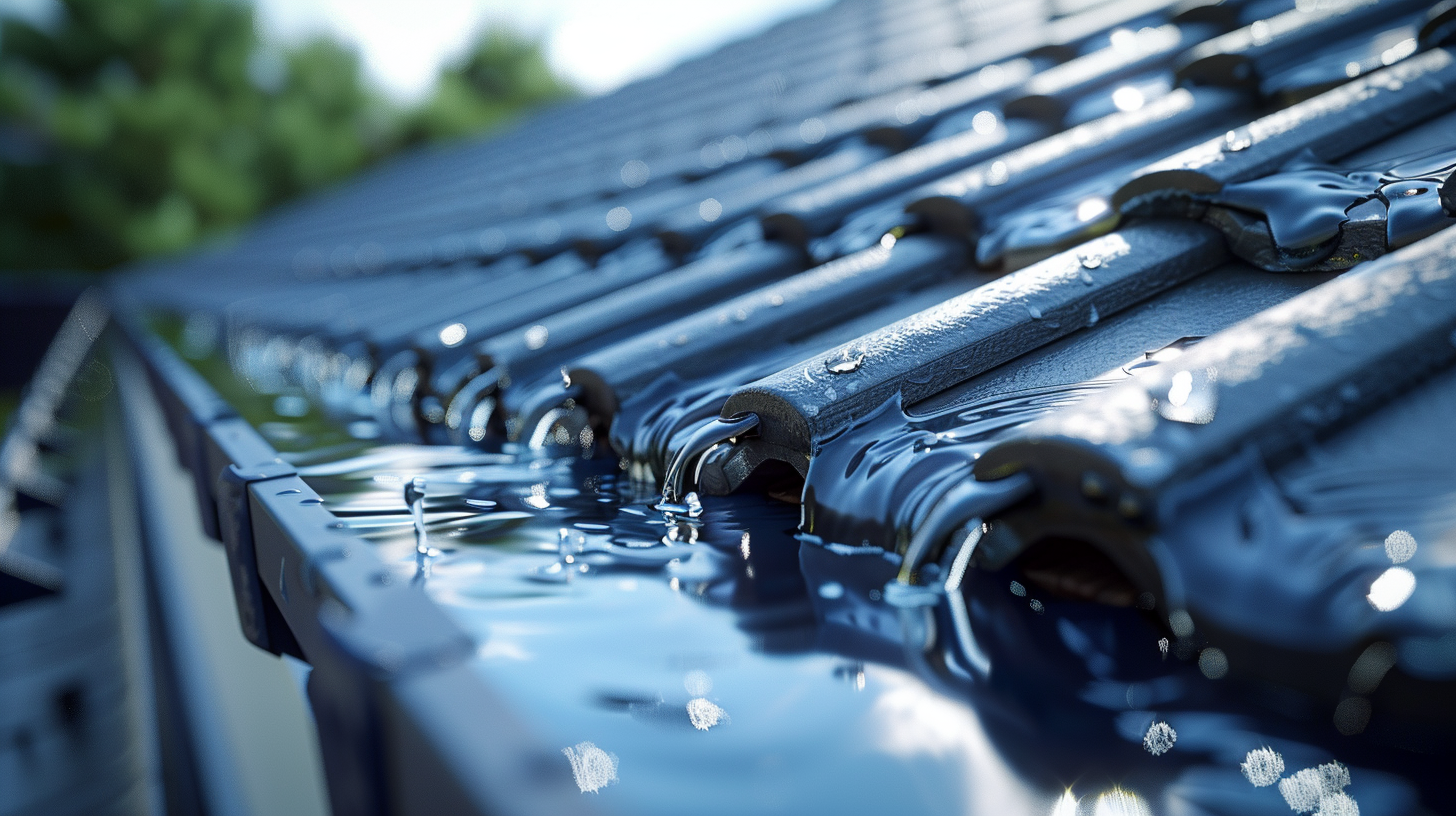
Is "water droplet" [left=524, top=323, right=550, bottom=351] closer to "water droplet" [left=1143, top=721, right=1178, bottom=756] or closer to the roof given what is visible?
the roof

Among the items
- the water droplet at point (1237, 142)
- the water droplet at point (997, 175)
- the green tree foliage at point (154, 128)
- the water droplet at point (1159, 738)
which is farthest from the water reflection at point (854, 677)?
the green tree foliage at point (154, 128)

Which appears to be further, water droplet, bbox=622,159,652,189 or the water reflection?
water droplet, bbox=622,159,652,189

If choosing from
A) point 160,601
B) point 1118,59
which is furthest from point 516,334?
point 160,601

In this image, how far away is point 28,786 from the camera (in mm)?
3617

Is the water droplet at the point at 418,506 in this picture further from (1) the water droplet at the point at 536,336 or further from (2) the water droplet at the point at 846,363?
(2) the water droplet at the point at 846,363

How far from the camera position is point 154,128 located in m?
22.5

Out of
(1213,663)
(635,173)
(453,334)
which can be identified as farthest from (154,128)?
(1213,663)

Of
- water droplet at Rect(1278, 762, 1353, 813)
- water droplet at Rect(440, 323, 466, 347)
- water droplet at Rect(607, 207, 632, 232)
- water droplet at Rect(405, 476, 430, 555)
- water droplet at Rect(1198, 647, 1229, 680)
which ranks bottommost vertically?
water droplet at Rect(1278, 762, 1353, 813)

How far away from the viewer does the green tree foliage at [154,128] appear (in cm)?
2194

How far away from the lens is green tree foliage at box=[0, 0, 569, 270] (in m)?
21.9

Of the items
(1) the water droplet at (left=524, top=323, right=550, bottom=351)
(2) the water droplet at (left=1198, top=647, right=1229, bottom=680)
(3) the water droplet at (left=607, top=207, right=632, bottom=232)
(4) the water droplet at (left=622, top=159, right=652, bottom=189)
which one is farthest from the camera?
(4) the water droplet at (left=622, top=159, right=652, bottom=189)

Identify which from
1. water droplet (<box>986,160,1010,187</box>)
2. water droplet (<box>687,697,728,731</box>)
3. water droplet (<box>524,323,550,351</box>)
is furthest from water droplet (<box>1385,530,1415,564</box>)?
water droplet (<box>524,323,550,351</box>)

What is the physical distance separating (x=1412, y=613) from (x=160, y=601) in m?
3.75

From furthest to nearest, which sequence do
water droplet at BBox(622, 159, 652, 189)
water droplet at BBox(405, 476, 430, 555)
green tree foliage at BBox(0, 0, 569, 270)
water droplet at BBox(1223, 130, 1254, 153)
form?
green tree foliage at BBox(0, 0, 569, 270) → water droplet at BBox(622, 159, 652, 189) → water droplet at BBox(1223, 130, 1254, 153) → water droplet at BBox(405, 476, 430, 555)
